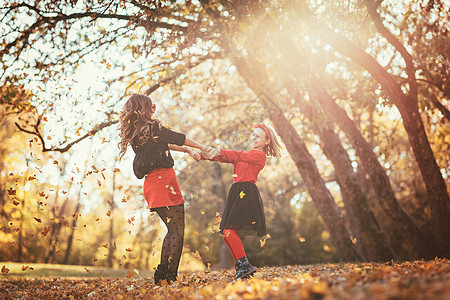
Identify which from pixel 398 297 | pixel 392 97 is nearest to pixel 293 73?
pixel 392 97

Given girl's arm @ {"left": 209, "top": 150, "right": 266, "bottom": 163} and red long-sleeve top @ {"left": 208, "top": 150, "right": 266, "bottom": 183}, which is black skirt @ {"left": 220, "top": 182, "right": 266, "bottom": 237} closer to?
red long-sleeve top @ {"left": 208, "top": 150, "right": 266, "bottom": 183}

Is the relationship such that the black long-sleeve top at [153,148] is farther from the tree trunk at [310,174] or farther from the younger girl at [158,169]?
the tree trunk at [310,174]

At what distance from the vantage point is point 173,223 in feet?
15.4

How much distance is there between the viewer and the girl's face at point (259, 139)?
17.6 ft

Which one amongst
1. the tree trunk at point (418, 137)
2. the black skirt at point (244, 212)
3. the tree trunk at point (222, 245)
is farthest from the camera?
the tree trunk at point (222, 245)

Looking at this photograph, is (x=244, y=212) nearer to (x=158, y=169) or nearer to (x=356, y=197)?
(x=158, y=169)

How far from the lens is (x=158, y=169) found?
15.6 ft

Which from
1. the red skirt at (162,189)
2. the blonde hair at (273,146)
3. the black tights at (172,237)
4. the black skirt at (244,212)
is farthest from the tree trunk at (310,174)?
the black tights at (172,237)

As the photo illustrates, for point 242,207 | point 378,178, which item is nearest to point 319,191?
point 378,178

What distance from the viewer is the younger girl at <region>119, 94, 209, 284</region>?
15.3 feet

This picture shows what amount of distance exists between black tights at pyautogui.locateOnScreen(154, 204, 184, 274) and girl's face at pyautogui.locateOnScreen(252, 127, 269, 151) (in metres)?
1.47

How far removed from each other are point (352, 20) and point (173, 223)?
16.6 ft

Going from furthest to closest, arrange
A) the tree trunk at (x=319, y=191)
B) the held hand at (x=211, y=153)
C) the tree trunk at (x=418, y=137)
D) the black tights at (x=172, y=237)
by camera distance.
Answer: the tree trunk at (x=319, y=191) → the tree trunk at (x=418, y=137) → the held hand at (x=211, y=153) → the black tights at (x=172, y=237)

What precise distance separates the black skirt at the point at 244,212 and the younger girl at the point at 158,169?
24.6 inches
